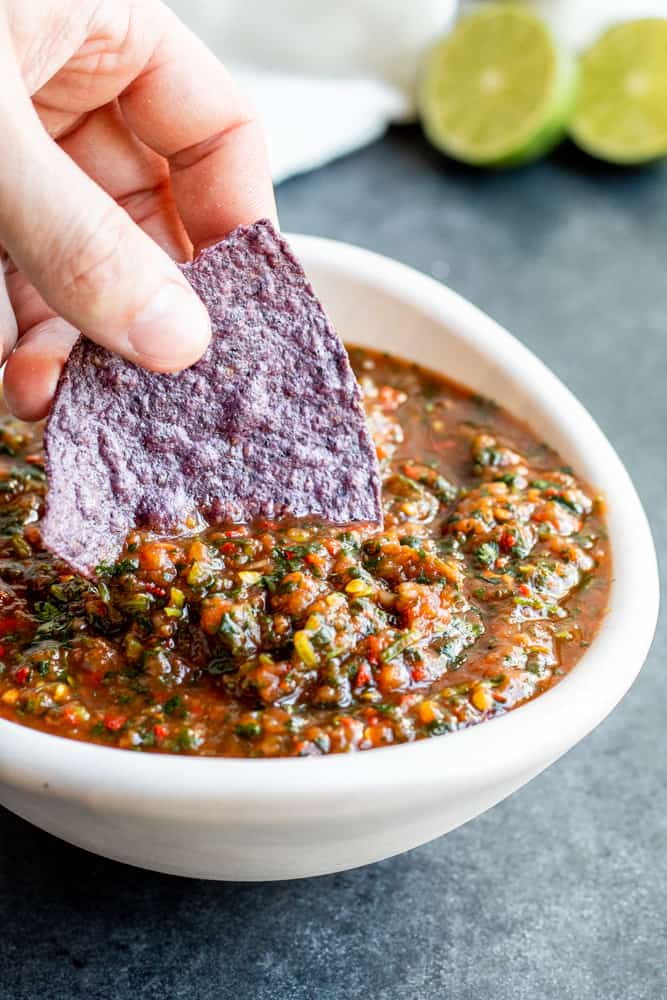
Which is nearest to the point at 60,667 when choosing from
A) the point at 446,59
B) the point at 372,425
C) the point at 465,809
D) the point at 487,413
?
the point at 465,809

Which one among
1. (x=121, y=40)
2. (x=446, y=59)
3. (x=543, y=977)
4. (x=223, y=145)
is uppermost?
(x=121, y=40)

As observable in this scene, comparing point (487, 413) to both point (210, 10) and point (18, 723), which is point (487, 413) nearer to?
point (18, 723)

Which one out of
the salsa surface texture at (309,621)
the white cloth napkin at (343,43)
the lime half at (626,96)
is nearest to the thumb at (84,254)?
the salsa surface texture at (309,621)

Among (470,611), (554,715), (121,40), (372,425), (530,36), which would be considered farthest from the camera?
(530,36)

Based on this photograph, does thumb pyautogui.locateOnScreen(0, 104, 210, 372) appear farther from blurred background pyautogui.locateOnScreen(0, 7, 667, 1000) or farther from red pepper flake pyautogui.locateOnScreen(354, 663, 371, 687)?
blurred background pyautogui.locateOnScreen(0, 7, 667, 1000)

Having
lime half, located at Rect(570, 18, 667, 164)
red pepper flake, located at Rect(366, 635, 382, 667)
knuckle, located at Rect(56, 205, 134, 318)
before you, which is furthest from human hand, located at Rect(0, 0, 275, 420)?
lime half, located at Rect(570, 18, 667, 164)

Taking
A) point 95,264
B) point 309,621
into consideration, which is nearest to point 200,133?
point 95,264
